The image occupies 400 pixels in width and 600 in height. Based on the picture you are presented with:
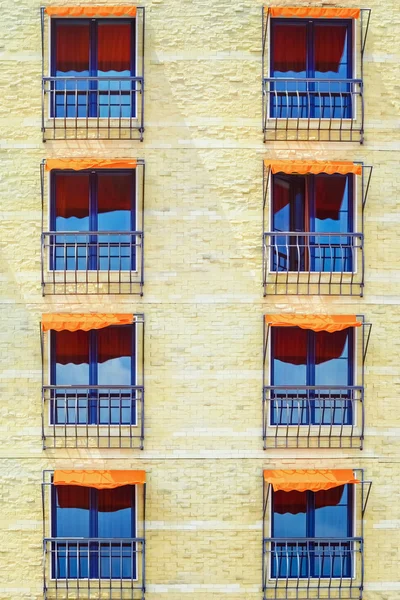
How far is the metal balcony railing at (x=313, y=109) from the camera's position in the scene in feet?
44.8

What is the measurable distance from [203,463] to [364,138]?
6.59 meters

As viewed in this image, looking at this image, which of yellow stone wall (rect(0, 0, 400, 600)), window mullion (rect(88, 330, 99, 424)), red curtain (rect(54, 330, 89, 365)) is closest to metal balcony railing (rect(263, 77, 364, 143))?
yellow stone wall (rect(0, 0, 400, 600))

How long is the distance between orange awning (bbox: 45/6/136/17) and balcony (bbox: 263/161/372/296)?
3.65m

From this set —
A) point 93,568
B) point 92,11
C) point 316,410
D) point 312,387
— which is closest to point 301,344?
point 312,387

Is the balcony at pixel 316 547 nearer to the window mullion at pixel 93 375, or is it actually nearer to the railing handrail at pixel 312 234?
the window mullion at pixel 93 375

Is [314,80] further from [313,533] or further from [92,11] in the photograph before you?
[313,533]

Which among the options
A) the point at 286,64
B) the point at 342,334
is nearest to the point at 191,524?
the point at 342,334

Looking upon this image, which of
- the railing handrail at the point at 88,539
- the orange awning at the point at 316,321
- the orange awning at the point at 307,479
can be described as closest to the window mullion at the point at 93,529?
the railing handrail at the point at 88,539

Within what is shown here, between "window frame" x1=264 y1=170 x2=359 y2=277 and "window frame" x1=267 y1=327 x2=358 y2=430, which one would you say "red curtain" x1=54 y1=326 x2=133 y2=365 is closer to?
"window frame" x1=267 y1=327 x2=358 y2=430

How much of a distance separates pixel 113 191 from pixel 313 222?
3.74 m

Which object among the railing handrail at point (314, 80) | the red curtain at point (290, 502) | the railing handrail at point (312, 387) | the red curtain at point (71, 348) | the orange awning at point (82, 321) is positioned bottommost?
the red curtain at point (290, 502)

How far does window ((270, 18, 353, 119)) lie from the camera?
1380 cm

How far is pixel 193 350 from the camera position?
44.1 feet

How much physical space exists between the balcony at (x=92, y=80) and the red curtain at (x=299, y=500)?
7020 millimetres
